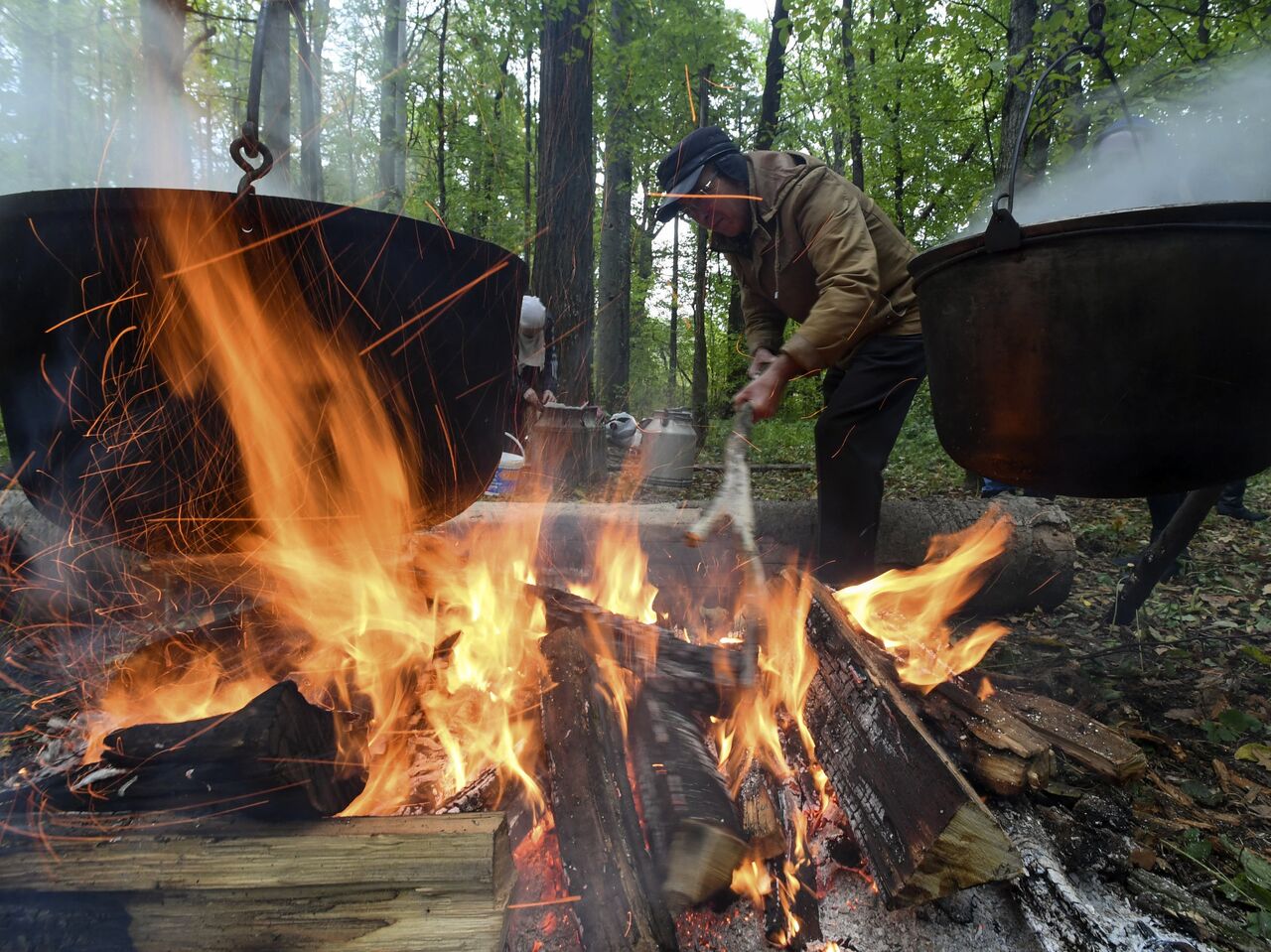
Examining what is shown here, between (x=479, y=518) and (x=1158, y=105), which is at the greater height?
(x=1158, y=105)

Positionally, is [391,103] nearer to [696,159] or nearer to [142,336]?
[696,159]

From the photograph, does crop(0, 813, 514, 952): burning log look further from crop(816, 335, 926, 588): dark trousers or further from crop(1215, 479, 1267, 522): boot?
crop(1215, 479, 1267, 522): boot

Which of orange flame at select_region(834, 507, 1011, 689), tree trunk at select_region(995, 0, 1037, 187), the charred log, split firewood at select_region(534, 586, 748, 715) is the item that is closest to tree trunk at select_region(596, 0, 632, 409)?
tree trunk at select_region(995, 0, 1037, 187)

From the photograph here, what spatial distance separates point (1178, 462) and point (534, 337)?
193 inches

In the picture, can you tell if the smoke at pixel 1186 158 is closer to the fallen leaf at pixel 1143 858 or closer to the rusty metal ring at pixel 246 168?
the fallen leaf at pixel 1143 858

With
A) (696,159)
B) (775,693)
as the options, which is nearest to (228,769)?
(775,693)

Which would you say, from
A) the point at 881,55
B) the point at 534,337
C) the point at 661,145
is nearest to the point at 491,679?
the point at 534,337

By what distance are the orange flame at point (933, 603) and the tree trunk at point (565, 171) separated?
4008mm

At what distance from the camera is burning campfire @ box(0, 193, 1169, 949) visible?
138 cm

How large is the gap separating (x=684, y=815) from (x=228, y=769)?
37.3 inches

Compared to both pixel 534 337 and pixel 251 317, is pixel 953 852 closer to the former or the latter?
pixel 251 317

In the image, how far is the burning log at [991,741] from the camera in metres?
1.67

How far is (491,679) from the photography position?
7.23 feet

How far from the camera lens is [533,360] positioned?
5969 millimetres
